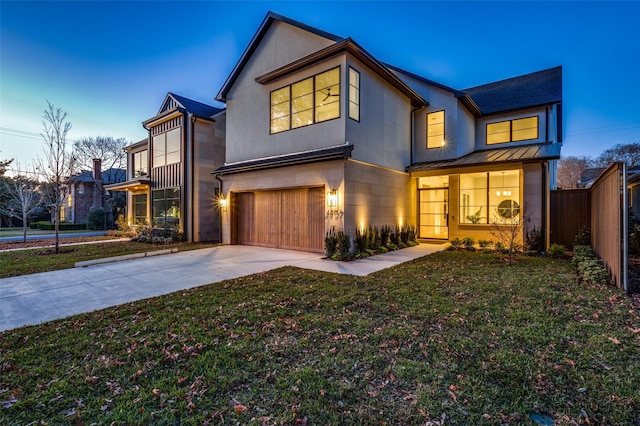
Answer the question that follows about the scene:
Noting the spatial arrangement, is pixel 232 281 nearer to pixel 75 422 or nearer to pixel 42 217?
pixel 75 422

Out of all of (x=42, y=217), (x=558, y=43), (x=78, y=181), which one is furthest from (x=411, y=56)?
(x=42, y=217)

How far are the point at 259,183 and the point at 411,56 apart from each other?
136ft

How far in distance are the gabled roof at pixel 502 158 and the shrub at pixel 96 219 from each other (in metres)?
24.3

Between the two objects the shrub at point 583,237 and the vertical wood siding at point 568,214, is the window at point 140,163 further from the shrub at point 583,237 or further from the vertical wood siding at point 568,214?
the shrub at point 583,237

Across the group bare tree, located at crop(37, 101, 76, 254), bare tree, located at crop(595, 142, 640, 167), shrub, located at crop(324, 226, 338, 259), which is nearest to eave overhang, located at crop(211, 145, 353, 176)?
shrub, located at crop(324, 226, 338, 259)

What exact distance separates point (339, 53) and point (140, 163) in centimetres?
1507

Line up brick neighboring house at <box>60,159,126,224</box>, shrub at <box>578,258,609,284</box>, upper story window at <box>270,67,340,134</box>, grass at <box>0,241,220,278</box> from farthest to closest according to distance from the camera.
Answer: brick neighboring house at <box>60,159,126,224</box>, upper story window at <box>270,67,340,134</box>, grass at <box>0,241,220,278</box>, shrub at <box>578,258,609,284</box>

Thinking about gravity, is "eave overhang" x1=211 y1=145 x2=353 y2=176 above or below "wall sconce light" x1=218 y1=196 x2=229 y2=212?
above

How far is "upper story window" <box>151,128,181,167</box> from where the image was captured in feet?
47.9

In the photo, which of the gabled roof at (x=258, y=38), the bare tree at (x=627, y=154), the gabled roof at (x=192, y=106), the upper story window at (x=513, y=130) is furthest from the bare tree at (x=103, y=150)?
the bare tree at (x=627, y=154)

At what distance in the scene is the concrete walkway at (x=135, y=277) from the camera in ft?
15.6

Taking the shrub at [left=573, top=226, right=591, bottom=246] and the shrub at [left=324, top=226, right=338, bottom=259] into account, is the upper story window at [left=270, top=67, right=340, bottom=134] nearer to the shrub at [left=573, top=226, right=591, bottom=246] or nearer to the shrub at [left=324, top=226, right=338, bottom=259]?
the shrub at [left=324, top=226, right=338, bottom=259]

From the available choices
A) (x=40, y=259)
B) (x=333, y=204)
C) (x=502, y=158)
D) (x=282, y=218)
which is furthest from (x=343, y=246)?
(x=40, y=259)

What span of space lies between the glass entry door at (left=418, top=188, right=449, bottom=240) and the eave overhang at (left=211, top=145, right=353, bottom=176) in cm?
605
